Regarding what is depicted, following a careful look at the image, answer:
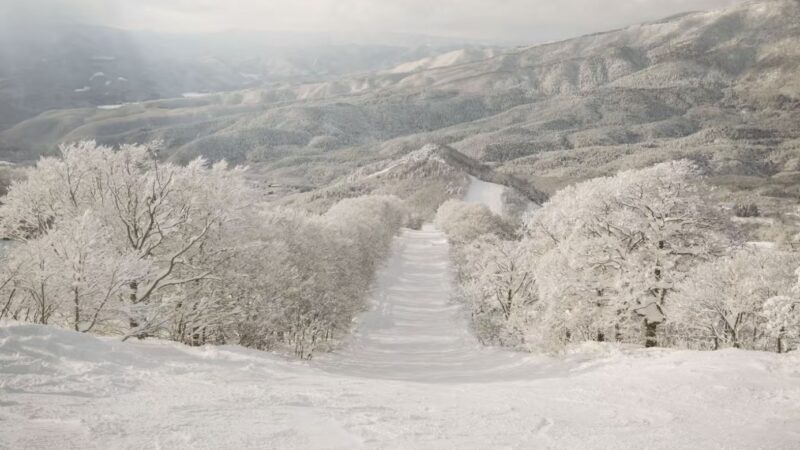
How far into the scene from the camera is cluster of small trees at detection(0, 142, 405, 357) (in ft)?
70.2

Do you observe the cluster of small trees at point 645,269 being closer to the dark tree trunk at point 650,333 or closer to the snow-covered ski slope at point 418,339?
the dark tree trunk at point 650,333

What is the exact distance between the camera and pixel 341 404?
43.3ft

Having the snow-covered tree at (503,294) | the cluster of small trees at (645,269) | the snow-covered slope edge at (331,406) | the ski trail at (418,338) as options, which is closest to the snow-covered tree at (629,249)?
the cluster of small trees at (645,269)

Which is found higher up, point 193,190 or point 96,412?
point 193,190

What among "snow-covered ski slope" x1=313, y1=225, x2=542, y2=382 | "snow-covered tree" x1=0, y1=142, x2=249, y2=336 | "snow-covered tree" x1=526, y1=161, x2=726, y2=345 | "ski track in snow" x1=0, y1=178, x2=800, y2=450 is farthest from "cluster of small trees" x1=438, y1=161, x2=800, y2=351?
"snow-covered tree" x1=0, y1=142, x2=249, y2=336

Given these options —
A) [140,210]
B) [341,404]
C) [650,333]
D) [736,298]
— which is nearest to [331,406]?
[341,404]

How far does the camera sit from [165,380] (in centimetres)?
1380

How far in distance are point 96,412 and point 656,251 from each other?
87.5 feet

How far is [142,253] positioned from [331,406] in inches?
642

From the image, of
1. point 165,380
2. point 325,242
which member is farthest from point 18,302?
point 325,242

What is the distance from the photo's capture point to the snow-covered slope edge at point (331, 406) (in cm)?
1047

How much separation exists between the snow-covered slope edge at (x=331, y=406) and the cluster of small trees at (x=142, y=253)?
683 centimetres

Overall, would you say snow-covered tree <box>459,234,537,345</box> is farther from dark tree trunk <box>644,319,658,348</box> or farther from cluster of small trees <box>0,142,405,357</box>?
cluster of small trees <box>0,142,405,357</box>

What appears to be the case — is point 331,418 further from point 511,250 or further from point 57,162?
point 511,250
